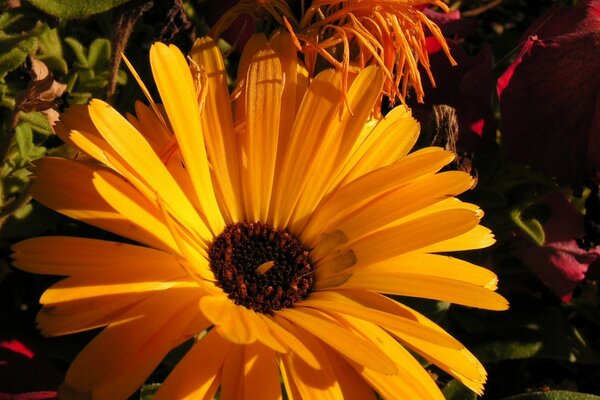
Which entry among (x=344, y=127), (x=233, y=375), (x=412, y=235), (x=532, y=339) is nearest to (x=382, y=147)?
(x=344, y=127)

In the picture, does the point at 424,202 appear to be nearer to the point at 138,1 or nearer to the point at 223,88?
the point at 223,88

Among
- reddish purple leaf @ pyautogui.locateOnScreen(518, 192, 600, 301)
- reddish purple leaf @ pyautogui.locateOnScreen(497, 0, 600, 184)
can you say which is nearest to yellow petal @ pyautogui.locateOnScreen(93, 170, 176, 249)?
reddish purple leaf @ pyautogui.locateOnScreen(497, 0, 600, 184)

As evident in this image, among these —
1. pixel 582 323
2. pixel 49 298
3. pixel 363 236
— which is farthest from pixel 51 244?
pixel 582 323

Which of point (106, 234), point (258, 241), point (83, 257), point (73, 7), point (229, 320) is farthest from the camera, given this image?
point (106, 234)

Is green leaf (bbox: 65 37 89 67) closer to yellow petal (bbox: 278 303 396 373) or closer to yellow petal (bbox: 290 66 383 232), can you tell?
yellow petal (bbox: 290 66 383 232)

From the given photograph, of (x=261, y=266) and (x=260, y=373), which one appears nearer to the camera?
(x=260, y=373)

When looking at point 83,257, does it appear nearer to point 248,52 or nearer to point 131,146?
point 131,146
